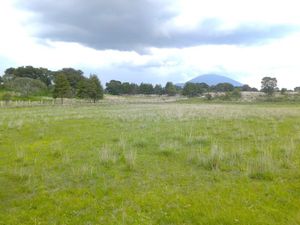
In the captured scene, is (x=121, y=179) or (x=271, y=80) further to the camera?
(x=271, y=80)

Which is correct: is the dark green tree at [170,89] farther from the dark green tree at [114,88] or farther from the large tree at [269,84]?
the large tree at [269,84]

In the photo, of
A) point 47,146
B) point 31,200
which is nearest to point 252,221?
point 31,200

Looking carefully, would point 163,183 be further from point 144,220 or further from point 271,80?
point 271,80

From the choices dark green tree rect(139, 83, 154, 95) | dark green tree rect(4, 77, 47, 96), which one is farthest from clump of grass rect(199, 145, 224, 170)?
dark green tree rect(139, 83, 154, 95)

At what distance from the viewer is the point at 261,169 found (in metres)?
9.12

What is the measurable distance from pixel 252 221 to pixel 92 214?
3.39 meters

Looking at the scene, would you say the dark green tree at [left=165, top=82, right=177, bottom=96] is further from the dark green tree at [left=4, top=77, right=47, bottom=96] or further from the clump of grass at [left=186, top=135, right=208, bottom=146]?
the clump of grass at [left=186, top=135, right=208, bottom=146]

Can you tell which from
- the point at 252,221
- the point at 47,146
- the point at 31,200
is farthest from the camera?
the point at 47,146

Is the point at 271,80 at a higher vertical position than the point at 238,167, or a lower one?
higher

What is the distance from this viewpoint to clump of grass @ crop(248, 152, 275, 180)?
8.71 metres

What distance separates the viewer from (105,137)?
16.8 m

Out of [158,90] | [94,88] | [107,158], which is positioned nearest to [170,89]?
[158,90]

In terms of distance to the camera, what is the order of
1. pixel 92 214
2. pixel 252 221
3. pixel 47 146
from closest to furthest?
pixel 252 221
pixel 92 214
pixel 47 146

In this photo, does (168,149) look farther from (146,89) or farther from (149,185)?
(146,89)
